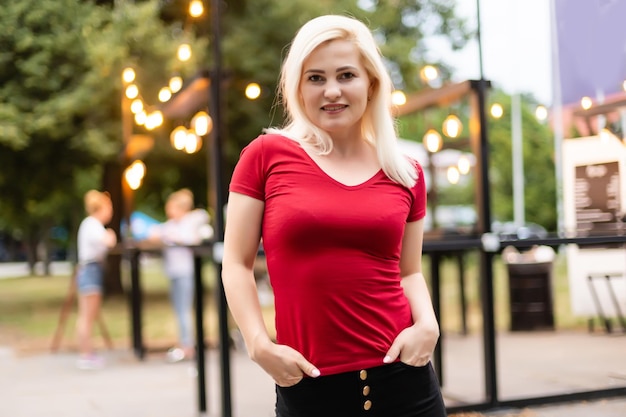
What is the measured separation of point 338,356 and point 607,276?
18.1ft

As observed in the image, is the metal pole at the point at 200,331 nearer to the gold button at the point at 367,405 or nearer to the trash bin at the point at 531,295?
the gold button at the point at 367,405

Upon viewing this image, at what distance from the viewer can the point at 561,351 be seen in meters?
8.45

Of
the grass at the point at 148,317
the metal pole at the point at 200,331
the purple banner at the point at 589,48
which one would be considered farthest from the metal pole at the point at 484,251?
the grass at the point at 148,317

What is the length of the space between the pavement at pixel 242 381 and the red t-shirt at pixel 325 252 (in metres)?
4.01

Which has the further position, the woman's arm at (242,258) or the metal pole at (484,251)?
the metal pole at (484,251)

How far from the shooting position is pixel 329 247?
178 cm

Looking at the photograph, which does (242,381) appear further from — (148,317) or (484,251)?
(148,317)

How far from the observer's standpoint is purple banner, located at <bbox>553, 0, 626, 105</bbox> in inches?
A: 225

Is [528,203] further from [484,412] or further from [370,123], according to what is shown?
[370,123]

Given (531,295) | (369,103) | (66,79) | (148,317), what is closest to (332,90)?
(369,103)

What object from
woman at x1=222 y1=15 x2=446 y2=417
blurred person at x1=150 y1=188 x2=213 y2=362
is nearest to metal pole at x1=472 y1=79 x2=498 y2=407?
blurred person at x1=150 y1=188 x2=213 y2=362

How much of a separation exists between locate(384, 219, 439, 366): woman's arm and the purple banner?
433 cm

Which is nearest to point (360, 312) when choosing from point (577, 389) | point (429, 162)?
point (577, 389)

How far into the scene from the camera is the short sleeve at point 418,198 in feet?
6.53
